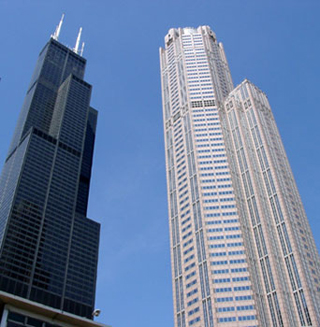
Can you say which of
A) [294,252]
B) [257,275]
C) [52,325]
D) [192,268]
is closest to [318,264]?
[294,252]

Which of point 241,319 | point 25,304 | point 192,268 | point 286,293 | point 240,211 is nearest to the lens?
point 25,304

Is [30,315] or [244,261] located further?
[244,261]

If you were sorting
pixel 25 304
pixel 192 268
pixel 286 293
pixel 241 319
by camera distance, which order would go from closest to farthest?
pixel 25 304 → pixel 241 319 → pixel 286 293 → pixel 192 268

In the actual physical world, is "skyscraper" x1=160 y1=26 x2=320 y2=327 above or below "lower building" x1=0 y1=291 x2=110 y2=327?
above

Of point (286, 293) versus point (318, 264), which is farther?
point (318, 264)

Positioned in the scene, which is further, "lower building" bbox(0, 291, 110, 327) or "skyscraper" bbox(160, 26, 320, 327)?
"skyscraper" bbox(160, 26, 320, 327)

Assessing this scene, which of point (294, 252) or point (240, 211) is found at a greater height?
point (240, 211)

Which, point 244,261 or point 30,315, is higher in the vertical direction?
point 244,261

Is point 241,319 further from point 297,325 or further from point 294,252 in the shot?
point 294,252

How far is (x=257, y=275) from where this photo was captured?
171000mm

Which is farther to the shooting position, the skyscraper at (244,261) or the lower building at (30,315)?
the skyscraper at (244,261)

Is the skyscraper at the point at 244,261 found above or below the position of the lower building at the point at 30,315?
above

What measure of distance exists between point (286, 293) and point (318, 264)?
22.4 metres

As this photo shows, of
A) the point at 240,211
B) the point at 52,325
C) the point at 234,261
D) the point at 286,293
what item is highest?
the point at 240,211
